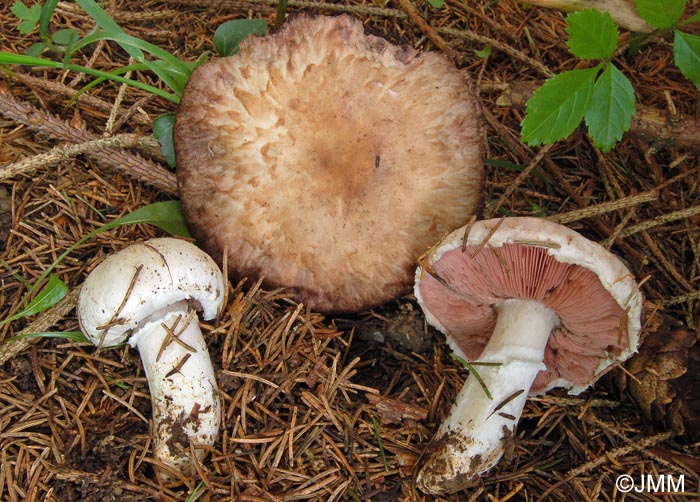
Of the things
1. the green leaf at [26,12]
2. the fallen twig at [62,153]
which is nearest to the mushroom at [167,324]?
the fallen twig at [62,153]

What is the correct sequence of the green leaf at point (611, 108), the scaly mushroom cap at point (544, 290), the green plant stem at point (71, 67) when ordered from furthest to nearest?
the green plant stem at point (71, 67)
the green leaf at point (611, 108)
the scaly mushroom cap at point (544, 290)

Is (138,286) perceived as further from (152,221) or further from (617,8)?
(617,8)

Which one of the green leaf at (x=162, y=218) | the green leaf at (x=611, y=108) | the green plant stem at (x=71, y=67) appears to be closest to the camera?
the green leaf at (x=611, y=108)

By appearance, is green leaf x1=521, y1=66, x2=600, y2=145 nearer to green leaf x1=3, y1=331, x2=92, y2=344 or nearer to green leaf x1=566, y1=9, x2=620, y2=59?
green leaf x1=566, y1=9, x2=620, y2=59

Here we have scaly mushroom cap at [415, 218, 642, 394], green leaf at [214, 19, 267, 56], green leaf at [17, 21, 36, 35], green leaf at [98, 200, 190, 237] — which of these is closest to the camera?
scaly mushroom cap at [415, 218, 642, 394]

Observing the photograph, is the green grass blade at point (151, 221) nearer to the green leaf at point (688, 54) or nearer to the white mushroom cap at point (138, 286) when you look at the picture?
the white mushroom cap at point (138, 286)

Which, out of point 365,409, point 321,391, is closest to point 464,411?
point 365,409

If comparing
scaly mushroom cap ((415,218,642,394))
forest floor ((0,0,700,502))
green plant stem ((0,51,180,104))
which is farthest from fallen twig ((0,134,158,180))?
scaly mushroom cap ((415,218,642,394))
